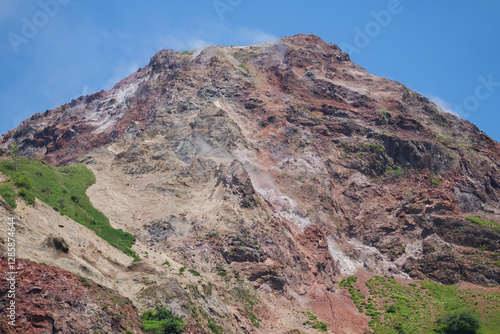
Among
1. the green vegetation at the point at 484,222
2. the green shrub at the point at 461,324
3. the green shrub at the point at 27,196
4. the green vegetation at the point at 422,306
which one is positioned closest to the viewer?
the green shrub at the point at 27,196

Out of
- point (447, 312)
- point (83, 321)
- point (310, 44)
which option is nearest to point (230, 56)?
point (310, 44)

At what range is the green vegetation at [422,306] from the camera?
40.1 metres

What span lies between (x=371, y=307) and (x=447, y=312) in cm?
715

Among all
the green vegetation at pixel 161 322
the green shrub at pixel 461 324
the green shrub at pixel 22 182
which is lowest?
the green vegetation at pixel 161 322

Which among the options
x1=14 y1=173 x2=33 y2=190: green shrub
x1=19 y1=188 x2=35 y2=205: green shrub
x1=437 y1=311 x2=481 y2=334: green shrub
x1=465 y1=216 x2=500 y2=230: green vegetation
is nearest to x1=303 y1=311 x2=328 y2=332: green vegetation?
x1=437 y1=311 x2=481 y2=334: green shrub

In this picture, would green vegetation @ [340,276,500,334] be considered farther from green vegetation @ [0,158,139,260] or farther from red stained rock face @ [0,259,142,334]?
red stained rock face @ [0,259,142,334]

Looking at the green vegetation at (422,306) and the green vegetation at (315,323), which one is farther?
the green vegetation at (422,306)

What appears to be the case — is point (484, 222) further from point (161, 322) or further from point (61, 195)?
point (61, 195)

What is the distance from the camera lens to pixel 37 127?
94188 millimetres

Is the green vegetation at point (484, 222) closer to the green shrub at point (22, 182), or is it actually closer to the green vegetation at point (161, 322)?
the green vegetation at point (161, 322)

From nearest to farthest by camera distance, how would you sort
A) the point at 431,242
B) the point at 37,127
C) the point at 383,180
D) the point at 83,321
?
the point at 83,321
the point at 431,242
the point at 383,180
the point at 37,127

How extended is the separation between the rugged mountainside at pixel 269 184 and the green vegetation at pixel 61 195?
5.24 ft

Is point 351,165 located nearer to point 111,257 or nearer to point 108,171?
point 108,171

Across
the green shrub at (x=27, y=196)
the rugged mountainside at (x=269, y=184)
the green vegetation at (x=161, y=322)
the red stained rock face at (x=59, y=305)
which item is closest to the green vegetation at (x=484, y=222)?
the rugged mountainside at (x=269, y=184)
